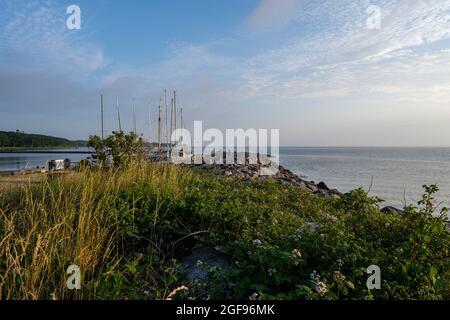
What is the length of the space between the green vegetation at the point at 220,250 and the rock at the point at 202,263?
11 centimetres

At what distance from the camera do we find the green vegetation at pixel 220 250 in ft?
8.91

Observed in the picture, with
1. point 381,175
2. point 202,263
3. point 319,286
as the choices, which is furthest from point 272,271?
point 381,175

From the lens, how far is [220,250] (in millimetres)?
3625

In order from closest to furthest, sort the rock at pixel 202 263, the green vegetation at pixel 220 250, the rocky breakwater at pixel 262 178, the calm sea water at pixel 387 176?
the green vegetation at pixel 220 250 < the rock at pixel 202 263 < the rocky breakwater at pixel 262 178 < the calm sea water at pixel 387 176

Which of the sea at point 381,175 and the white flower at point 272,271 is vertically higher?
the white flower at point 272,271

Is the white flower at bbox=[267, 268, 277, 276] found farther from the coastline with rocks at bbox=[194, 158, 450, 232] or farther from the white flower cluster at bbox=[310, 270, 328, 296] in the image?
the coastline with rocks at bbox=[194, 158, 450, 232]

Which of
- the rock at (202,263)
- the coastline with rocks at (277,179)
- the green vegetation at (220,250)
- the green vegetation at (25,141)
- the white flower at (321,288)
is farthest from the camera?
the green vegetation at (25,141)

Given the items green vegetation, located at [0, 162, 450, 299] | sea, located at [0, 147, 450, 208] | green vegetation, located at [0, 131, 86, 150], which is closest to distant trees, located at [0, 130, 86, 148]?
green vegetation, located at [0, 131, 86, 150]

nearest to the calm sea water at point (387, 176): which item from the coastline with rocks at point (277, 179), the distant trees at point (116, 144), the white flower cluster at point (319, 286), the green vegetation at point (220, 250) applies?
the green vegetation at point (220, 250)

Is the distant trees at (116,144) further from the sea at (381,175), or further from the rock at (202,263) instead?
the rock at (202,263)

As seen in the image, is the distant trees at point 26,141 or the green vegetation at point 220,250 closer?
the green vegetation at point 220,250

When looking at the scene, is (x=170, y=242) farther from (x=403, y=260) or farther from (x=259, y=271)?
(x=403, y=260)

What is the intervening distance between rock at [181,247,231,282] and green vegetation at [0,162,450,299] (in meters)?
0.11
